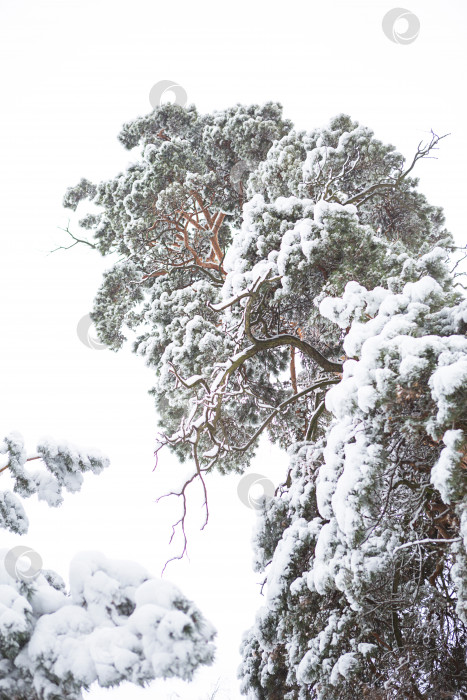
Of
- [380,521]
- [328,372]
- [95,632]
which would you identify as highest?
[328,372]

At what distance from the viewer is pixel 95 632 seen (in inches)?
114

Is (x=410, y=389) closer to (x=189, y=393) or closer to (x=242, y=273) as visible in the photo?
(x=242, y=273)

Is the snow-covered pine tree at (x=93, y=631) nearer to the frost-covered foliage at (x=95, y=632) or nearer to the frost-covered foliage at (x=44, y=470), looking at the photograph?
the frost-covered foliage at (x=95, y=632)

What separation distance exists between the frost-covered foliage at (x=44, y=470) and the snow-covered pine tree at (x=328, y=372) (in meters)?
1.03

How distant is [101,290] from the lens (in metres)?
10.3

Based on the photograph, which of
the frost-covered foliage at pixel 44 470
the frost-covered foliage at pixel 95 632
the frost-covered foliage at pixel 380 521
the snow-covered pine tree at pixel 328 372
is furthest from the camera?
the frost-covered foliage at pixel 44 470

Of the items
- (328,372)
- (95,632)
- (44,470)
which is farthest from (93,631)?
(328,372)

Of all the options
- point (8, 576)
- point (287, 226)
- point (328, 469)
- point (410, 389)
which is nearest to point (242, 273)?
point (287, 226)

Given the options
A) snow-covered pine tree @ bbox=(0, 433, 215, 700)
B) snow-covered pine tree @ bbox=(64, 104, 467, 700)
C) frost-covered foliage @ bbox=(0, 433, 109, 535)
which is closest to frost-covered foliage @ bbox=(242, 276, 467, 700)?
snow-covered pine tree @ bbox=(64, 104, 467, 700)

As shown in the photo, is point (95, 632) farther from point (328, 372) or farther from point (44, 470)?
point (328, 372)

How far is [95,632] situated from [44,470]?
1.94 m

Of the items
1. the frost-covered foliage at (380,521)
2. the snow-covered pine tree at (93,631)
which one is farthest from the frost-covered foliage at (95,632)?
the frost-covered foliage at (380,521)

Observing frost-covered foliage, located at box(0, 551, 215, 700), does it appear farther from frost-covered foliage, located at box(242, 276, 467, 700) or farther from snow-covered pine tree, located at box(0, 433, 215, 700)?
frost-covered foliage, located at box(242, 276, 467, 700)

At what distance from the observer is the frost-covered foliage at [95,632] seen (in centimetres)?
266
